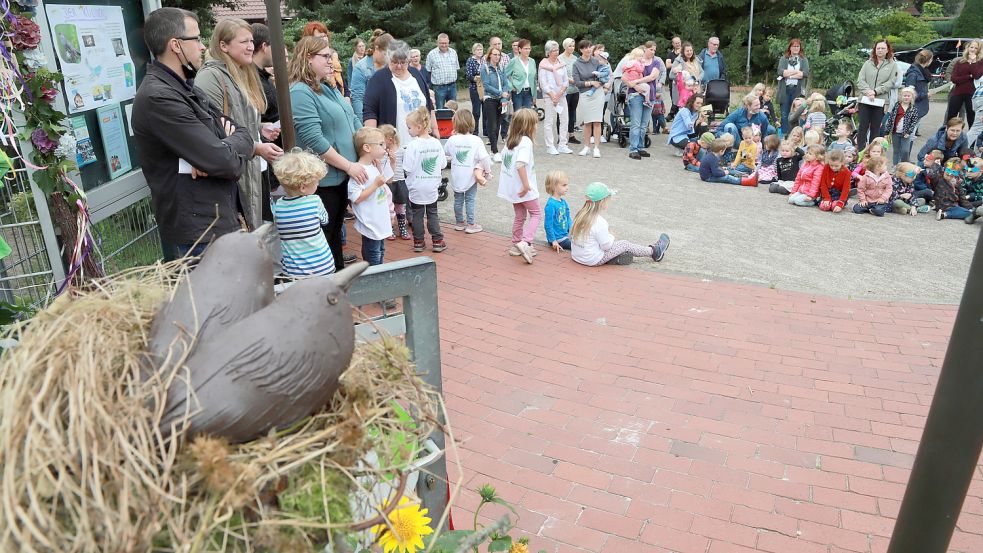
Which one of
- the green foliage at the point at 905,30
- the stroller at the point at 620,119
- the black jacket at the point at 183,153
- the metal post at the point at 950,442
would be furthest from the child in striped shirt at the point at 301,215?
the green foliage at the point at 905,30

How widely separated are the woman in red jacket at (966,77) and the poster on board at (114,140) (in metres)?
11.4

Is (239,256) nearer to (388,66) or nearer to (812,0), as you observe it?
(388,66)

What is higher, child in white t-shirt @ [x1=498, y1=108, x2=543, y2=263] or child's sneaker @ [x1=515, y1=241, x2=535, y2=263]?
child in white t-shirt @ [x1=498, y1=108, x2=543, y2=263]

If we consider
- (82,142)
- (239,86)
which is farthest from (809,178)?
(82,142)

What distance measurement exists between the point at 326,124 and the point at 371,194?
0.64 metres

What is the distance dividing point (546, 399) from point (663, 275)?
2.60 m

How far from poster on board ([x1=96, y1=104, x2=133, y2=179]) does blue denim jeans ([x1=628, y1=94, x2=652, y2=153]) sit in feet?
29.6

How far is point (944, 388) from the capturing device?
5.65ft

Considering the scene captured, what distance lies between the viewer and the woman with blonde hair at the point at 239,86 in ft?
14.5

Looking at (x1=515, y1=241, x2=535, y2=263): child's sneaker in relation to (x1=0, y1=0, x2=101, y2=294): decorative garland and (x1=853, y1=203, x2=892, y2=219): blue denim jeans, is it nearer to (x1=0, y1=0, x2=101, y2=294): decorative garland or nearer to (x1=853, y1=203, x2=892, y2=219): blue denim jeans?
(x1=0, y1=0, x2=101, y2=294): decorative garland

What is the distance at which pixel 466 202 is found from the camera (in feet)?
25.0

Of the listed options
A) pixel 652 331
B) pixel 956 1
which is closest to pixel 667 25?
pixel 652 331

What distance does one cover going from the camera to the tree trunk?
11.4 ft

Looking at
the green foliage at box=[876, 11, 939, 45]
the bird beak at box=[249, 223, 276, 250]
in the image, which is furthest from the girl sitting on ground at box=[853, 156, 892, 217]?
the green foliage at box=[876, 11, 939, 45]
